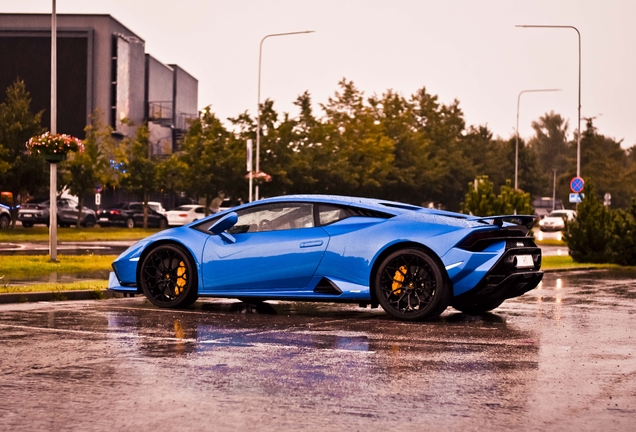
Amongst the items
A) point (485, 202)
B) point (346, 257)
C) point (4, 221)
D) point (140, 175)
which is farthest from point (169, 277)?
point (140, 175)

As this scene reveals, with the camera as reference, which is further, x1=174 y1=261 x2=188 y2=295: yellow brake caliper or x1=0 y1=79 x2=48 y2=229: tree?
x1=0 y1=79 x2=48 y2=229: tree

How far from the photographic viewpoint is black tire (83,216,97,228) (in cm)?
5584

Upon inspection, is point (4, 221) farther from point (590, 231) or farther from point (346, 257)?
point (346, 257)

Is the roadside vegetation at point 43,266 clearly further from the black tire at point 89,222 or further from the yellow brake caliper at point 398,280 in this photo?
the black tire at point 89,222

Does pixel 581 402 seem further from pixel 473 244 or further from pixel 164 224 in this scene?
pixel 164 224

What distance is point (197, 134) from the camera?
59.4m

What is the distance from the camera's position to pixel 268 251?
11648 millimetres

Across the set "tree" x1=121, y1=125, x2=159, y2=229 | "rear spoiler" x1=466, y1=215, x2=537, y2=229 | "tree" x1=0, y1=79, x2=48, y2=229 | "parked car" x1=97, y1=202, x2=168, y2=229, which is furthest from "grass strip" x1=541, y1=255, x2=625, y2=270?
"parked car" x1=97, y1=202, x2=168, y2=229

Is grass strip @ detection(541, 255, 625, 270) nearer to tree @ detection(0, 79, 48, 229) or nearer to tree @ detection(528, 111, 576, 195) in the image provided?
tree @ detection(0, 79, 48, 229)

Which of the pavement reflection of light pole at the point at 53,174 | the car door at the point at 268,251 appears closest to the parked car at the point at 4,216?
the pavement reflection of light pole at the point at 53,174

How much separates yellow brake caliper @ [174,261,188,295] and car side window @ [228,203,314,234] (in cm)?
71

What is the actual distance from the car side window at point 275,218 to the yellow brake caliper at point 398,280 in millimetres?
1155

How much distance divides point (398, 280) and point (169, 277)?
2843mm

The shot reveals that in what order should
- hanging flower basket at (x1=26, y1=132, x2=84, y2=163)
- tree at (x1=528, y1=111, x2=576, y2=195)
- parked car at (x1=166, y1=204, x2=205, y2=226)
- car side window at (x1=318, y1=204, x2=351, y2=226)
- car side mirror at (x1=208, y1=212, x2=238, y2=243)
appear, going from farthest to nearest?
tree at (x1=528, y1=111, x2=576, y2=195)
parked car at (x1=166, y1=204, x2=205, y2=226)
hanging flower basket at (x1=26, y1=132, x2=84, y2=163)
car side mirror at (x1=208, y1=212, x2=238, y2=243)
car side window at (x1=318, y1=204, x2=351, y2=226)
